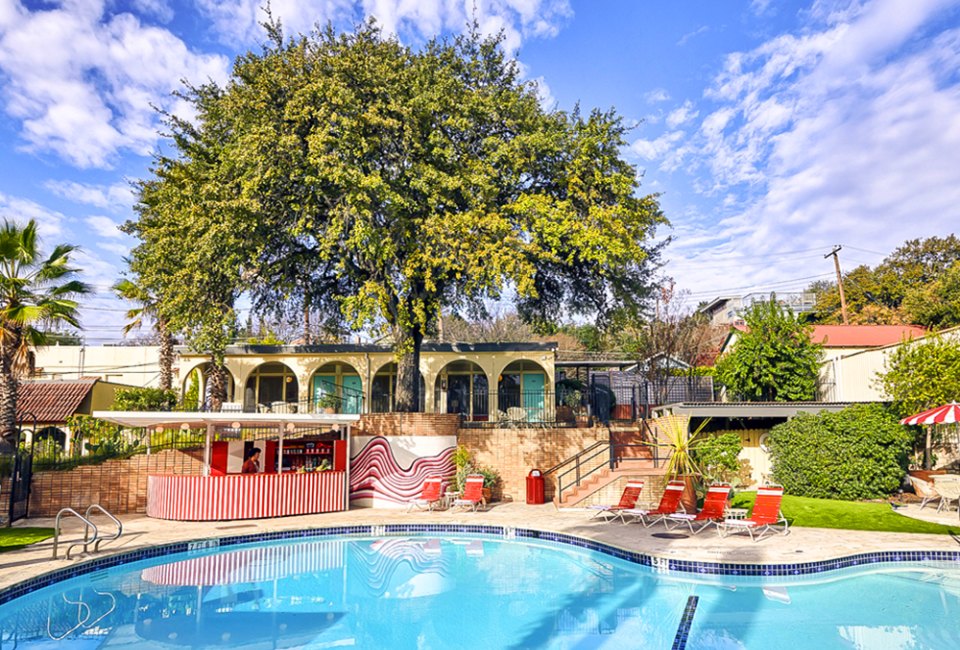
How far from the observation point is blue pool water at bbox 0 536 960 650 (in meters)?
7.94

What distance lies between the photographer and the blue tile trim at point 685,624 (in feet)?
24.8

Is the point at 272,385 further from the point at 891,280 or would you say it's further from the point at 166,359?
the point at 891,280

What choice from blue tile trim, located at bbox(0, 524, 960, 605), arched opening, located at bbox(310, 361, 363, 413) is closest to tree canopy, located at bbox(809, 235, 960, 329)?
arched opening, located at bbox(310, 361, 363, 413)

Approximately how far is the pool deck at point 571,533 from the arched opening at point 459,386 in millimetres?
9730

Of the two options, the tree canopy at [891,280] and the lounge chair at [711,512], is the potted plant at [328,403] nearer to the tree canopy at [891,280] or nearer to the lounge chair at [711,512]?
the lounge chair at [711,512]

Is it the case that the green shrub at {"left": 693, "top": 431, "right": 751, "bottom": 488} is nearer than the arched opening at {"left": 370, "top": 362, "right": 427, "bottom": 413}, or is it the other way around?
the green shrub at {"left": 693, "top": 431, "right": 751, "bottom": 488}

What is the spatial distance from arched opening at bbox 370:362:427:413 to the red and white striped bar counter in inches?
412

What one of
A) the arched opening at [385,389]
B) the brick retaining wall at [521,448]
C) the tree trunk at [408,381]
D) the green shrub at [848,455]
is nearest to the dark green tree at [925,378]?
the green shrub at [848,455]

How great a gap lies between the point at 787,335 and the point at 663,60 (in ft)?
33.7

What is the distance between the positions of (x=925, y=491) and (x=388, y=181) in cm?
1608

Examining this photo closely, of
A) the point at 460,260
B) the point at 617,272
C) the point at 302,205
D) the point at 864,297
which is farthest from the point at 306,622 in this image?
the point at 864,297

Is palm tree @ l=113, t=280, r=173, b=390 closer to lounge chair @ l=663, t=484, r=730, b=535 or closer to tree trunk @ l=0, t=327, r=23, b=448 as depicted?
tree trunk @ l=0, t=327, r=23, b=448

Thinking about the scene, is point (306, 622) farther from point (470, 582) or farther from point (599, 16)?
point (599, 16)

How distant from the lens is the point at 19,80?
57.2ft
